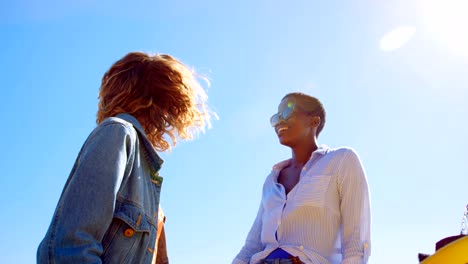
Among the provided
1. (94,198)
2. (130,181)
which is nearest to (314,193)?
(130,181)

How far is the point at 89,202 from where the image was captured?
7.74ft

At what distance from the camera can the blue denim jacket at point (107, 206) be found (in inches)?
89.9

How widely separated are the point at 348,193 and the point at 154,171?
218 cm

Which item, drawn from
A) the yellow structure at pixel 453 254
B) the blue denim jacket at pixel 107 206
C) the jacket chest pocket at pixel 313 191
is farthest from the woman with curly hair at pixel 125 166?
the jacket chest pocket at pixel 313 191

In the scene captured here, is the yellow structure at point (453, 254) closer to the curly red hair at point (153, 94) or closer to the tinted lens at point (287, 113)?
the curly red hair at point (153, 94)

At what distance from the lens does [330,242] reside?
14.9 ft

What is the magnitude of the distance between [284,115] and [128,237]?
3.13 m

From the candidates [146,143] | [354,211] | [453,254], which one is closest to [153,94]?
[146,143]

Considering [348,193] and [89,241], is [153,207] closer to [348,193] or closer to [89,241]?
[89,241]

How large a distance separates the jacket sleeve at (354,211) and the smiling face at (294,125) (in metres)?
0.65

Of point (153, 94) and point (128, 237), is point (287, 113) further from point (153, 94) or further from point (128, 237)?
point (128, 237)

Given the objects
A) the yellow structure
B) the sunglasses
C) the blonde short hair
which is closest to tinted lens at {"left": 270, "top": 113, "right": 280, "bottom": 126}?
the sunglasses

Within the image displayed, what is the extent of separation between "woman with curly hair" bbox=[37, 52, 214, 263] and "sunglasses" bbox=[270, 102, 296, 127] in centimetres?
214

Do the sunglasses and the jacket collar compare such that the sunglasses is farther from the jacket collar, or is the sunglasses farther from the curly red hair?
the jacket collar
